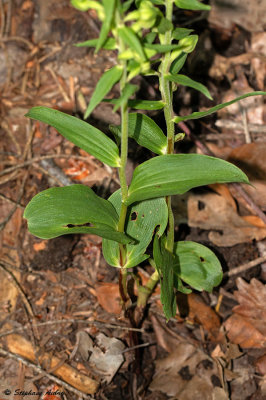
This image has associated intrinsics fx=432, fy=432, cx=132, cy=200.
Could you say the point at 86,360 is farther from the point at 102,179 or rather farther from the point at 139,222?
the point at 102,179

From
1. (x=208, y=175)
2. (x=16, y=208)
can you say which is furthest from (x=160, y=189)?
(x=16, y=208)

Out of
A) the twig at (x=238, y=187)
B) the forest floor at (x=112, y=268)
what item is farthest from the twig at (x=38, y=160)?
the twig at (x=238, y=187)

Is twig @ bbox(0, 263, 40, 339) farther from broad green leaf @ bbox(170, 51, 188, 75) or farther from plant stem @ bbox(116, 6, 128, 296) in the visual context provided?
broad green leaf @ bbox(170, 51, 188, 75)

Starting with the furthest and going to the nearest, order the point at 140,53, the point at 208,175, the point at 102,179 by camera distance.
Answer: the point at 102,179 < the point at 208,175 < the point at 140,53

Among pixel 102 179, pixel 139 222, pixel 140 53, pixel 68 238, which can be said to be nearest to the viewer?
pixel 140 53

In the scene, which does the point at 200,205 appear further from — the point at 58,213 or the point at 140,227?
the point at 58,213

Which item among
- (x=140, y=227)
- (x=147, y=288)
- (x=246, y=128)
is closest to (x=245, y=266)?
(x=147, y=288)

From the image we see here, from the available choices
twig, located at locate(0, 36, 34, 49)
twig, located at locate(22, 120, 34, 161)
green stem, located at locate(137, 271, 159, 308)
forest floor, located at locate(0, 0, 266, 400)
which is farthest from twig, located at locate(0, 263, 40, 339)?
twig, located at locate(0, 36, 34, 49)

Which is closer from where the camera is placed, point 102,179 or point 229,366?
point 229,366
